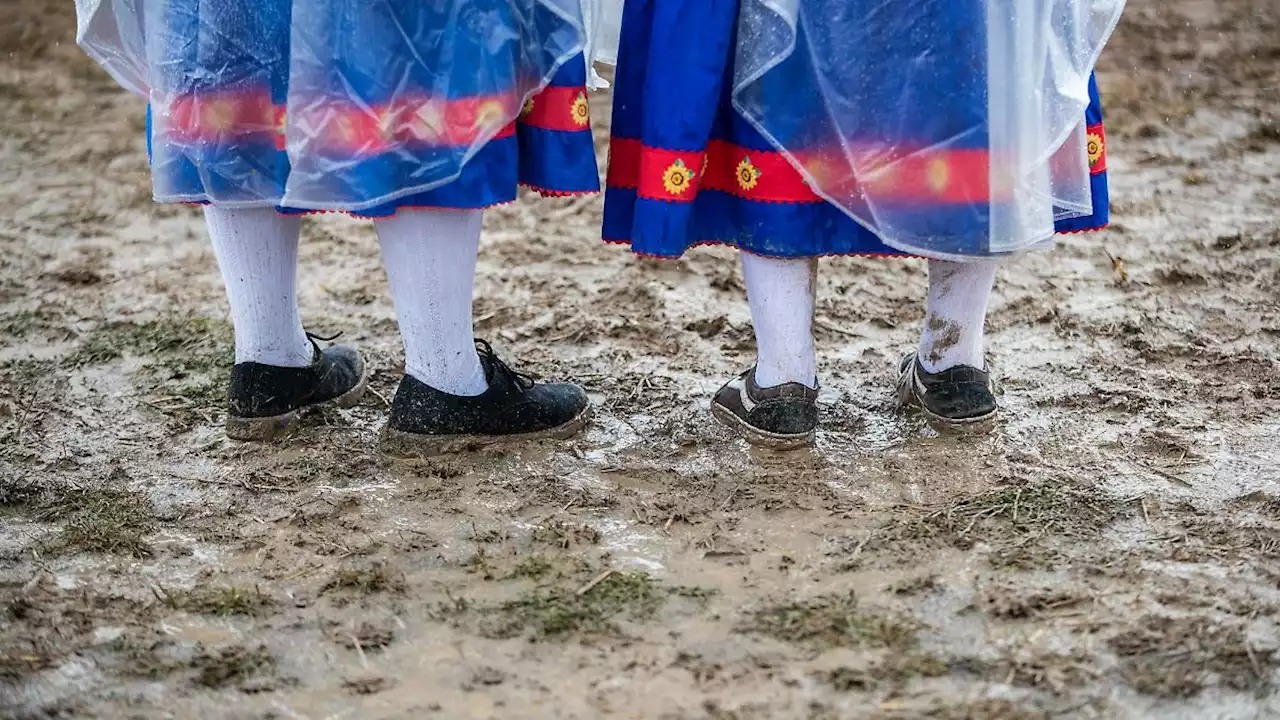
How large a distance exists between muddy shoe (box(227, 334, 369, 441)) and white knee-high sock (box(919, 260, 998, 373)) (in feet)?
3.27

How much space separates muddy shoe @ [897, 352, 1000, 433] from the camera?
2.29m

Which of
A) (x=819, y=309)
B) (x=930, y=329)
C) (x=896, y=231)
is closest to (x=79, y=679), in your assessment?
(x=896, y=231)

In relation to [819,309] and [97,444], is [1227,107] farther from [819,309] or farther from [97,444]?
[97,444]

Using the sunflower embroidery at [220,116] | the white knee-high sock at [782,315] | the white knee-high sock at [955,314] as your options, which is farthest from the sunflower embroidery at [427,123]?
the white knee-high sock at [955,314]

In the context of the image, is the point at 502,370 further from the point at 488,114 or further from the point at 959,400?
the point at 959,400

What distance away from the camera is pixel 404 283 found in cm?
214

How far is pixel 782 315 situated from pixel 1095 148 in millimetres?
530

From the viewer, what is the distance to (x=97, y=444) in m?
2.35

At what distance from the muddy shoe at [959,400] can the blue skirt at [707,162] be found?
0.99 ft

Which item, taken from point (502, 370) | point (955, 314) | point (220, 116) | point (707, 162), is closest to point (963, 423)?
point (955, 314)

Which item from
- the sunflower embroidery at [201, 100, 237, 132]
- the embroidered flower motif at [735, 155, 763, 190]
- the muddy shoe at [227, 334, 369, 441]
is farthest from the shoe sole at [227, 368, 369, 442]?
the embroidered flower motif at [735, 155, 763, 190]

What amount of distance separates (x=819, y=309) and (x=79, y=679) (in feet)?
5.38

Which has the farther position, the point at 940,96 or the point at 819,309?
the point at 819,309

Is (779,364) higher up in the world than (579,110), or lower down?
lower down
